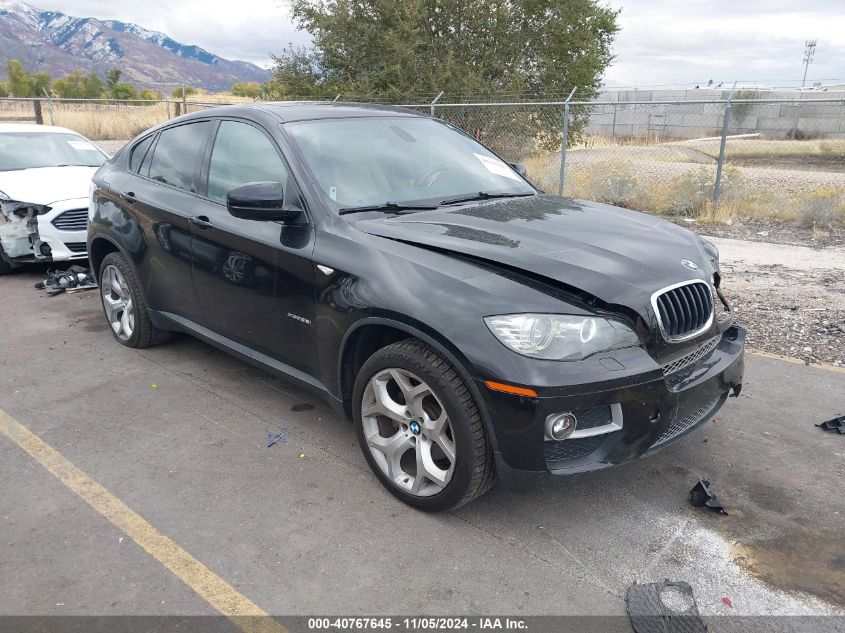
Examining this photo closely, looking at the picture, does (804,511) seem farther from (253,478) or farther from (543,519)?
(253,478)

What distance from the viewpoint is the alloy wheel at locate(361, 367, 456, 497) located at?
2.96 metres

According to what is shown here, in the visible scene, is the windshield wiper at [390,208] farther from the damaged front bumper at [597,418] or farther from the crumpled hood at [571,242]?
the damaged front bumper at [597,418]

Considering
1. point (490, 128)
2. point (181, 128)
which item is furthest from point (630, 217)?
point (490, 128)

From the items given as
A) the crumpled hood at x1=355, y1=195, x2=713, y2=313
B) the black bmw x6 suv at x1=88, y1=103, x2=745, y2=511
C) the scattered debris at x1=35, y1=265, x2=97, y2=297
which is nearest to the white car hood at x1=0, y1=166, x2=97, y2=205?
the scattered debris at x1=35, y1=265, x2=97, y2=297

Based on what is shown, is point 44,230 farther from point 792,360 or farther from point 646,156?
point 646,156

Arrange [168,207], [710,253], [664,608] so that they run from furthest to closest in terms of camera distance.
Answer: [168,207] → [710,253] → [664,608]

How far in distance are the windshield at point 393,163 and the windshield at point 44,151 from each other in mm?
5705

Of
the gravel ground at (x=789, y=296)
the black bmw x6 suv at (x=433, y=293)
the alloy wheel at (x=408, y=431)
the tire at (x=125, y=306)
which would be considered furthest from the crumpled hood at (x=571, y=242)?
the tire at (x=125, y=306)

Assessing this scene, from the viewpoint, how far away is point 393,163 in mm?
3893

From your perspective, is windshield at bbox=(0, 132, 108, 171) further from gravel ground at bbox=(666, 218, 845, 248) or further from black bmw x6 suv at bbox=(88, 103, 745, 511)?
gravel ground at bbox=(666, 218, 845, 248)

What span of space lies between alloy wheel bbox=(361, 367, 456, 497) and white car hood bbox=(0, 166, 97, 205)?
5421 millimetres

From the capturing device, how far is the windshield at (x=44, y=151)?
7.96m

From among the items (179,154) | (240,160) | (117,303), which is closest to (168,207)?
(179,154)

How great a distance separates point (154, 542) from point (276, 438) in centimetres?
103
